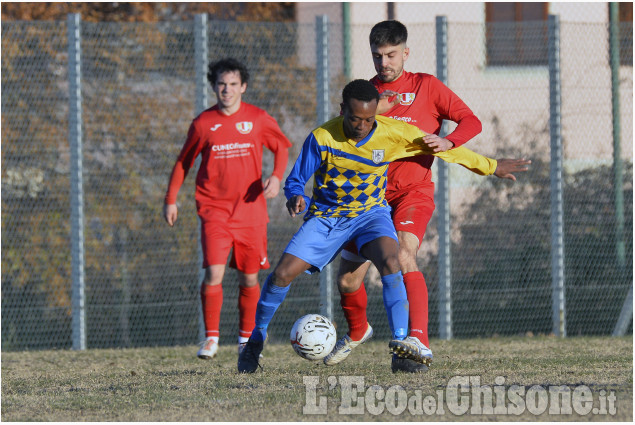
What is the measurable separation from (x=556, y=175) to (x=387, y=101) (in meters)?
3.95

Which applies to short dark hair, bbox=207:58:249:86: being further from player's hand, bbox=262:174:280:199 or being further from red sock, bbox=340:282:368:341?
red sock, bbox=340:282:368:341

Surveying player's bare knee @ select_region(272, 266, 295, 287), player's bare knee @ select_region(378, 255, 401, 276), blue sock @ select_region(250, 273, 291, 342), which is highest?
player's bare knee @ select_region(378, 255, 401, 276)

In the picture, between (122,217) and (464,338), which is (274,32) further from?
(464,338)

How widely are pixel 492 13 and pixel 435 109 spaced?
6.75m

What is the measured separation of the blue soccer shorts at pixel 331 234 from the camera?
6.00 meters

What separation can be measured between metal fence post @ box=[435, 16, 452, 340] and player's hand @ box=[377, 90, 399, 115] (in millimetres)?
3326

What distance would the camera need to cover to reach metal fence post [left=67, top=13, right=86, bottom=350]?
9648mm

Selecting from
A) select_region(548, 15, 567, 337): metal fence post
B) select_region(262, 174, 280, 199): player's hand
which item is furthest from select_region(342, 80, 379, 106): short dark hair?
select_region(548, 15, 567, 337): metal fence post

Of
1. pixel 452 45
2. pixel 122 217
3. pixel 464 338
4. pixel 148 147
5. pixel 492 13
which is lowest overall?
pixel 464 338

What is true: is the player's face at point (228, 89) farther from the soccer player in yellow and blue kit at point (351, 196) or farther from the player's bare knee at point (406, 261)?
the player's bare knee at point (406, 261)

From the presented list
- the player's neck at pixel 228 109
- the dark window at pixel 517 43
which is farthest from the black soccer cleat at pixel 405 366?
the dark window at pixel 517 43

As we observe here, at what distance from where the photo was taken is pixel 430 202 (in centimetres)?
663

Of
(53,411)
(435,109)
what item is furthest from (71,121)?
(53,411)

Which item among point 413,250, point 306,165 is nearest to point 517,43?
point 413,250
